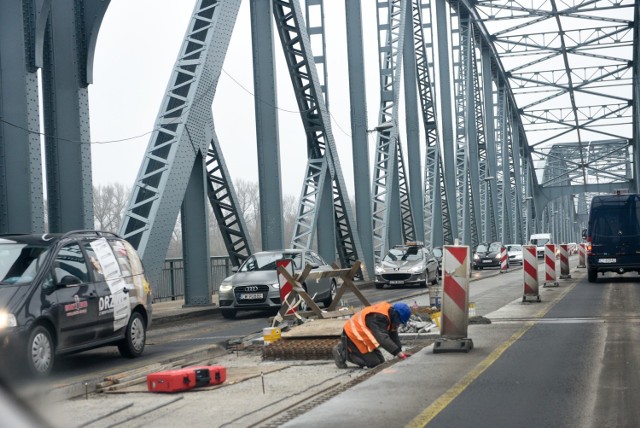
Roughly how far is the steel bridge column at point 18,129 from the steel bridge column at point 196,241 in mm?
6056

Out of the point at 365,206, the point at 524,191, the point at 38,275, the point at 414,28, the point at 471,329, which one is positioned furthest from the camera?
the point at 524,191

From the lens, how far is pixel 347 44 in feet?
116

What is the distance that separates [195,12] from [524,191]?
79.7 m

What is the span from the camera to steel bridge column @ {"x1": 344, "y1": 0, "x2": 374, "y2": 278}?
1378 inches

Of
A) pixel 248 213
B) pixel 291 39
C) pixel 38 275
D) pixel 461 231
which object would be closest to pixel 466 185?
pixel 461 231

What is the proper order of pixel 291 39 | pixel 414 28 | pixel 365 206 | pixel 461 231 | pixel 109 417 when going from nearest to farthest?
pixel 109 417, pixel 291 39, pixel 365 206, pixel 414 28, pixel 461 231

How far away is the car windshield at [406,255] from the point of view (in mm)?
31797

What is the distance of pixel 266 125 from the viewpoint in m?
26.2

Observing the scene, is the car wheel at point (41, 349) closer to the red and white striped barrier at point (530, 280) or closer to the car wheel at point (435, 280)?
the red and white striped barrier at point (530, 280)

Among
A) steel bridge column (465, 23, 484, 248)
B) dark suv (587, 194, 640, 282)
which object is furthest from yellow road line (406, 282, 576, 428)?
steel bridge column (465, 23, 484, 248)

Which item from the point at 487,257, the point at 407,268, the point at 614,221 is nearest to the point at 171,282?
the point at 407,268

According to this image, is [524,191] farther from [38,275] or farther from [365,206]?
[38,275]

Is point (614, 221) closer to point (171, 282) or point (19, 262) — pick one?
point (171, 282)

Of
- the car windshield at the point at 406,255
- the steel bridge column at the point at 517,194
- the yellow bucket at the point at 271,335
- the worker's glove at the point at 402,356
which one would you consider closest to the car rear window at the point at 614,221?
the car windshield at the point at 406,255
